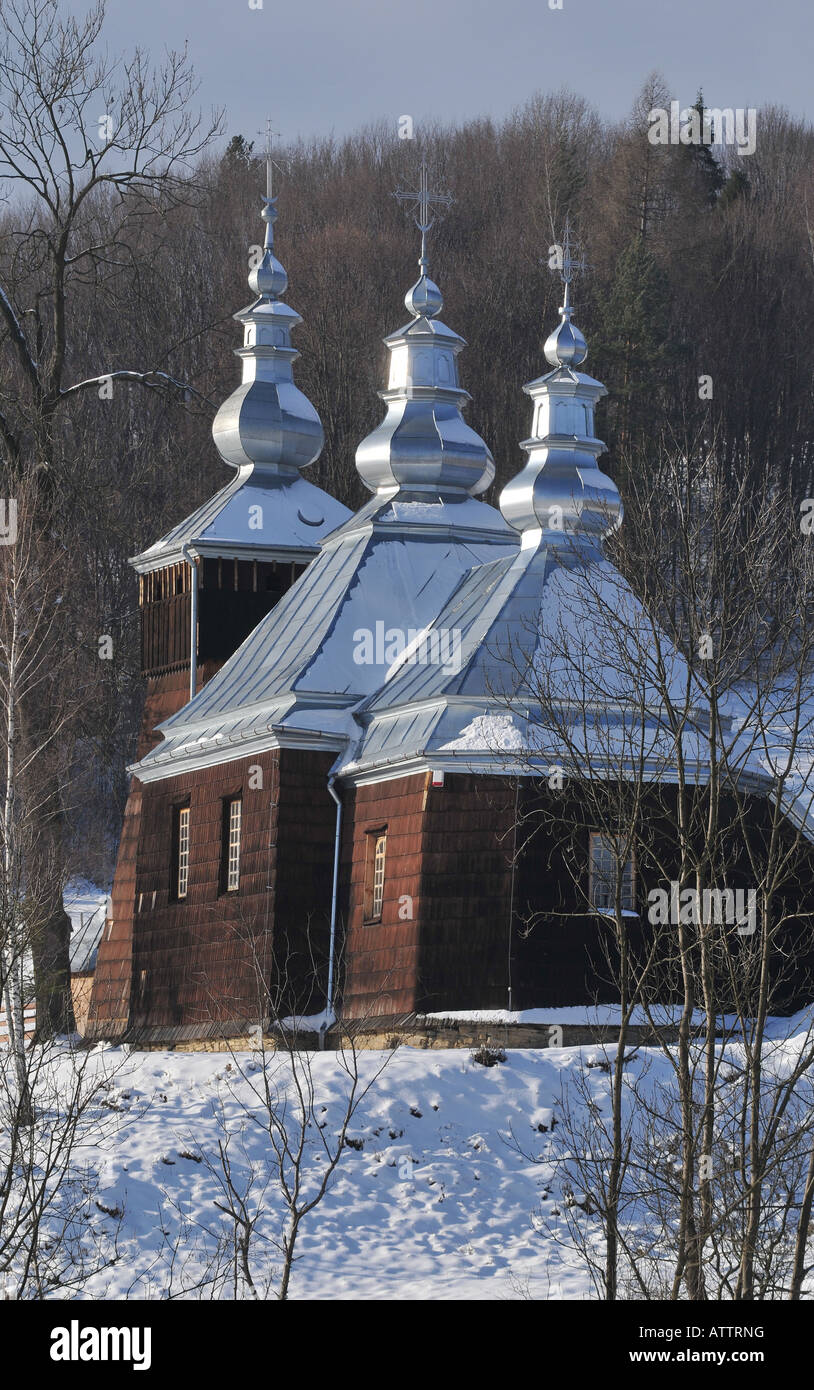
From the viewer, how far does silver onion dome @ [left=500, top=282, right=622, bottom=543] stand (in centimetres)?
2586

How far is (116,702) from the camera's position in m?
48.5

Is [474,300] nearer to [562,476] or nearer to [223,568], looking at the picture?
[223,568]

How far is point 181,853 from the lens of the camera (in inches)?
1086

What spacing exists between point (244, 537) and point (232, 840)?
225 inches

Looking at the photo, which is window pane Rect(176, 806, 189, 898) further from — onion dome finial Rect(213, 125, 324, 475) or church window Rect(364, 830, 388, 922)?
onion dome finial Rect(213, 125, 324, 475)

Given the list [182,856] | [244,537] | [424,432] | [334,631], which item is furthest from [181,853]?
[424,432]

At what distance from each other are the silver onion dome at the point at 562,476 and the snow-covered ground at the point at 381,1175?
682 cm

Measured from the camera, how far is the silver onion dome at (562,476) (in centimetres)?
2586

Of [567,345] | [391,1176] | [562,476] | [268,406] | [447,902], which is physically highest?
[268,406]

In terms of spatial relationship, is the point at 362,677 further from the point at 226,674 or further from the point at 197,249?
the point at 197,249

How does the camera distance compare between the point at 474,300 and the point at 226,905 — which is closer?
the point at 226,905

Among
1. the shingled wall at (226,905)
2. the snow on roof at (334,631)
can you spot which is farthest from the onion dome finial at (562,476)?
the shingled wall at (226,905)

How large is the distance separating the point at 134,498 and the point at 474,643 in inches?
1279

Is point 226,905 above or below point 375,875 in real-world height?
below
